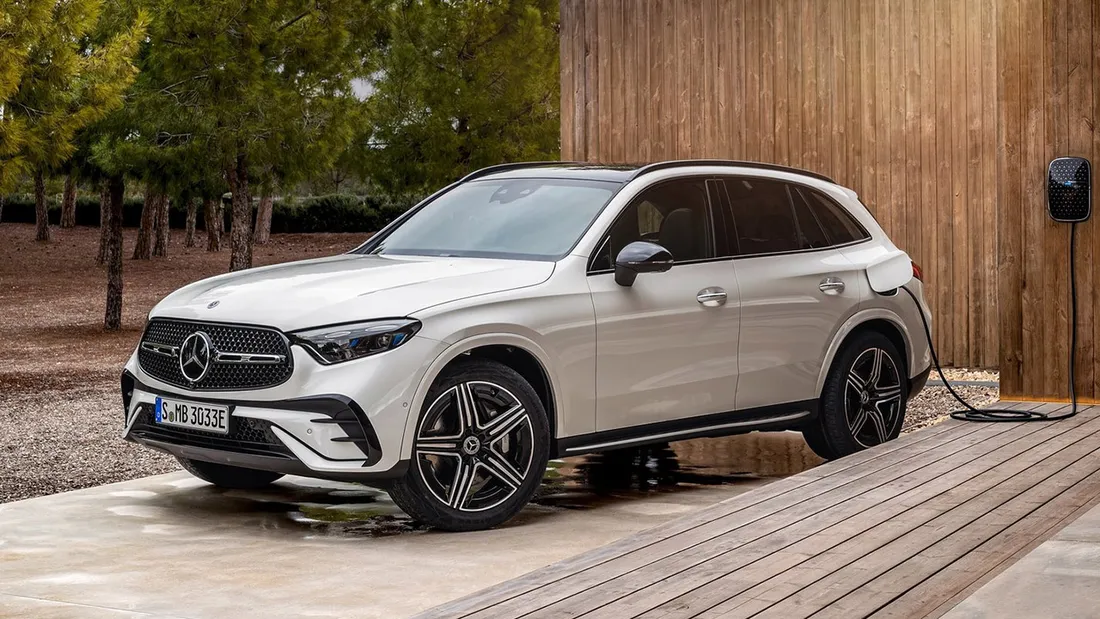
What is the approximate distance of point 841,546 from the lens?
17.5 feet

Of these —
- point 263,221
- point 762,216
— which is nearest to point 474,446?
point 762,216

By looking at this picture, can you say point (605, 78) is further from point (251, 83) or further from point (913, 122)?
point (251, 83)

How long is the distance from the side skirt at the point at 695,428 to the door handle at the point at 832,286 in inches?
25.6

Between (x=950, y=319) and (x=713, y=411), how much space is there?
20.2 ft

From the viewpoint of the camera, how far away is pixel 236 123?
21.6 meters

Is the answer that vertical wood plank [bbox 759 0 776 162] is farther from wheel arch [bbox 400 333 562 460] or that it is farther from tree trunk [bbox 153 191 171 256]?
tree trunk [bbox 153 191 171 256]

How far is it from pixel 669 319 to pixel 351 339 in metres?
1.93

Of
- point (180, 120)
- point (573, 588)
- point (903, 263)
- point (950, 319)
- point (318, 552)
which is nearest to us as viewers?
point (573, 588)

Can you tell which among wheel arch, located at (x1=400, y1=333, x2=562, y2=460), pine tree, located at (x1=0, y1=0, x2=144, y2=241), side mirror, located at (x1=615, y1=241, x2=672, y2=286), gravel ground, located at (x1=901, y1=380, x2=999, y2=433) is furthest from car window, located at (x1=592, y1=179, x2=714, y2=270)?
pine tree, located at (x1=0, y1=0, x2=144, y2=241)

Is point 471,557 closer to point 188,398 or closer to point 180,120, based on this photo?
point 188,398

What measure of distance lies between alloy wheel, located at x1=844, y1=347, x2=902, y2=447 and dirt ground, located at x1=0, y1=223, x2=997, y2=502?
2.11 m

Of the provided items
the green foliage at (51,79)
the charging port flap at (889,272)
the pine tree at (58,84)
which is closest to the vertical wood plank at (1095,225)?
the charging port flap at (889,272)

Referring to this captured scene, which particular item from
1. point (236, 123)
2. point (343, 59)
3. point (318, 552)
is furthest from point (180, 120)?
point (318, 552)

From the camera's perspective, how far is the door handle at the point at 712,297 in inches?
321
